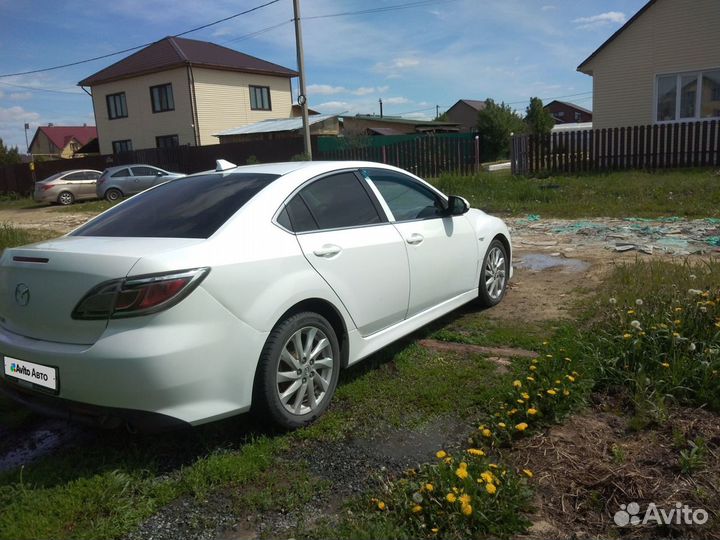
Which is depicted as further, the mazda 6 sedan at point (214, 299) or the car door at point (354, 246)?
the car door at point (354, 246)

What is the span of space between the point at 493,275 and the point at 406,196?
142 centimetres

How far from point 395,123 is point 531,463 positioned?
4195cm

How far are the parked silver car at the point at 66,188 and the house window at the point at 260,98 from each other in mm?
14694

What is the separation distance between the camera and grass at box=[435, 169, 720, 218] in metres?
11.0

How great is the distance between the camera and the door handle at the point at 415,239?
13.9 ft

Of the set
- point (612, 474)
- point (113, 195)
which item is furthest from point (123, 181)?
point (612, 474)

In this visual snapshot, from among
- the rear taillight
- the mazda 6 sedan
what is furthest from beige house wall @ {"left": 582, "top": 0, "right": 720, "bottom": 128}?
the rear taillight

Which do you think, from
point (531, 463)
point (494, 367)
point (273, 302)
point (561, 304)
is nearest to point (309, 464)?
point (273, 302)

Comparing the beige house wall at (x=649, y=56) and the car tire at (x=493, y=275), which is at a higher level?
the beige house wall at (x=649, y=56)

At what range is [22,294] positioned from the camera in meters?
3.06

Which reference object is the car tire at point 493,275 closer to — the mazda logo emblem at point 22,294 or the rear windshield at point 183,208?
the rear windshield at point 183,208

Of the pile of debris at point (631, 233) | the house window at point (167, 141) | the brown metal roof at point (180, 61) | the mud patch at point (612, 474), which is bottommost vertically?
the mud patch at point (612, 474)

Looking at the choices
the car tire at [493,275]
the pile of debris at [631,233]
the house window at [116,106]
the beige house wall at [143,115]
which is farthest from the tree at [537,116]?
the car tire at [493,275]

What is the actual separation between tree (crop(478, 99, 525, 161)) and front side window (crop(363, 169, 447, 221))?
3582cm
